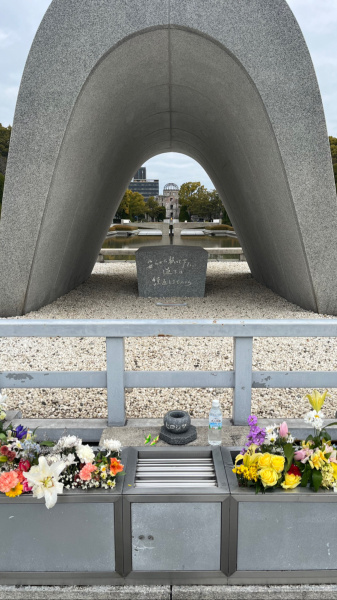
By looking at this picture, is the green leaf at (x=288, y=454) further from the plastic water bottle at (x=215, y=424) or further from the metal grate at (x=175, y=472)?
the plastic water bottle at (x=215, y=424)

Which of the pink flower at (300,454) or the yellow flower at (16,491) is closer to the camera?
the yellow flower at (16,491)

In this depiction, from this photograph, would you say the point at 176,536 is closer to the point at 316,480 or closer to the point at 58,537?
the point at 58,537

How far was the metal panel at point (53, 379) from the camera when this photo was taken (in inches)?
111

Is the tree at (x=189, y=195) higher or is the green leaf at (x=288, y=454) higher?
the tree at (x=189, y=195)

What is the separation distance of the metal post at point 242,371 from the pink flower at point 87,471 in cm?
114

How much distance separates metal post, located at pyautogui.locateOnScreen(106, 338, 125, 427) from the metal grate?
520mm

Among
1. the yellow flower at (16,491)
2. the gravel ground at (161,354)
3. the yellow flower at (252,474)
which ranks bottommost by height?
the gravel ground at (161,354)

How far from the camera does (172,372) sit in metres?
2.80

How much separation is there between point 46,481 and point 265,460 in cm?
105

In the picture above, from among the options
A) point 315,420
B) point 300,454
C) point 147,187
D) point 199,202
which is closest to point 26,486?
point 300,454

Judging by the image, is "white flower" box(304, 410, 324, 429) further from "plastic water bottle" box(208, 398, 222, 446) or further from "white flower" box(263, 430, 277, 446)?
"plastic water bottle" box(208, 398, 222, 446)

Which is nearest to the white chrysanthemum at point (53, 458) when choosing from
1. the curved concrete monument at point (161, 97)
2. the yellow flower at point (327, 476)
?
the yellow flower at point (327, 476)

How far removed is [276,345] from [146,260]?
410 cm

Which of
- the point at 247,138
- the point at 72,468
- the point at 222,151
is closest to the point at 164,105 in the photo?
the point at 222,151
